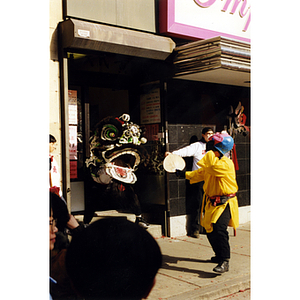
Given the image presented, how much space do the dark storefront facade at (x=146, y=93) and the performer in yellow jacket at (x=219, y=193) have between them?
1.84 meters

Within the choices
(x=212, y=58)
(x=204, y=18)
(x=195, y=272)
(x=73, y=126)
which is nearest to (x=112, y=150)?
(x=73, y=126)

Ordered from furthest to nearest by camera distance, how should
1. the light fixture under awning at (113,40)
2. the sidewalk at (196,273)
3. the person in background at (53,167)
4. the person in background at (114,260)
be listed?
the light fixture under awning at (113,40)
the person in background at (53,167)
the sidewalk at (196,273)
the person in background at (114,260)

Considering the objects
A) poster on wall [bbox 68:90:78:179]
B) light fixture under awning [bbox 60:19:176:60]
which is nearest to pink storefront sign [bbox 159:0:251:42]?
light fixture under awning [bbox 60:19:176:60]

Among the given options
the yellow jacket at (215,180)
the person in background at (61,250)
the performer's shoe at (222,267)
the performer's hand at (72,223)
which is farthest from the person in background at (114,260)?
the performer's shoe at (222,267)

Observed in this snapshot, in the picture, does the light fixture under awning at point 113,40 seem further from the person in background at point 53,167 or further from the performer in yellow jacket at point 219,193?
the performer in yellow jacket at point 219,193

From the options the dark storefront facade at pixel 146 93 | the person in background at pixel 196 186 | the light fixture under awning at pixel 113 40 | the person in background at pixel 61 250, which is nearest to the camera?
the person in background at pixel 61 250

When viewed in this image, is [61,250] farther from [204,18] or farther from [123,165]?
[204,18]

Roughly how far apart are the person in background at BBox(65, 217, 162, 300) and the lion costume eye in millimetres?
5077

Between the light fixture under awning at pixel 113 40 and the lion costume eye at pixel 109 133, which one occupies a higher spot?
the light fixture under awning at pixel 113 40

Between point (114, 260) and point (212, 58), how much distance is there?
5256 millimetres

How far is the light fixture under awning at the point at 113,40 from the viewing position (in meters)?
5.36

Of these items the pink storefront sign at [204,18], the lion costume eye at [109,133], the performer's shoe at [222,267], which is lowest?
the performer's shoe at [222,267]

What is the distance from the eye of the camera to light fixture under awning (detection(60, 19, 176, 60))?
17.6 feet

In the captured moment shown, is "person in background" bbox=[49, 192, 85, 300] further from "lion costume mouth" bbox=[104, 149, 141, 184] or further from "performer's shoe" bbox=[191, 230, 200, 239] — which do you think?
"performer's shoe" bbox=[191, 230, 200, 239]
